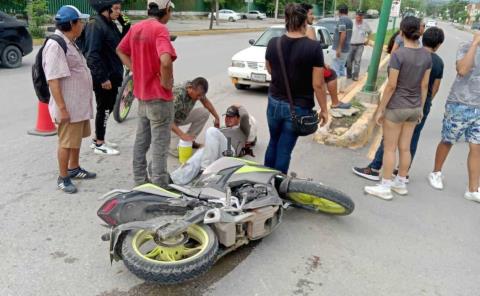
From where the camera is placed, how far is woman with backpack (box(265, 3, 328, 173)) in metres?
3.51

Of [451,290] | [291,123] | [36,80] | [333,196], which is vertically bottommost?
[451,290]

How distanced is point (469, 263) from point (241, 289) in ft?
6.11

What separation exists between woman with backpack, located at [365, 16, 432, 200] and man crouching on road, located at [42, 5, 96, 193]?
9.56 ft

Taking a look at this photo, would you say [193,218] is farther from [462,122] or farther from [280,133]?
[462,122]

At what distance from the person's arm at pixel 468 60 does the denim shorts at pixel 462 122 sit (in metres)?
0.40

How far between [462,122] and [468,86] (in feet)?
1.25

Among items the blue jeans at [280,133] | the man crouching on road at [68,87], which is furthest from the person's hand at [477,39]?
the man crouching on road at [68,87]

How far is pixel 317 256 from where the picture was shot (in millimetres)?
3277

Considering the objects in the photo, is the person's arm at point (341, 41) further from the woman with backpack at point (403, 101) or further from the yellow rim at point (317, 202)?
the yellow rim at point (317, 202)

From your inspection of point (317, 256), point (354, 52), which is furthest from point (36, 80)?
point (354, 52)

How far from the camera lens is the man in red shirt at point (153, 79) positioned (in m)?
3.47

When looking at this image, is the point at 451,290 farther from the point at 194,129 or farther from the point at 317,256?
the point at 194,129

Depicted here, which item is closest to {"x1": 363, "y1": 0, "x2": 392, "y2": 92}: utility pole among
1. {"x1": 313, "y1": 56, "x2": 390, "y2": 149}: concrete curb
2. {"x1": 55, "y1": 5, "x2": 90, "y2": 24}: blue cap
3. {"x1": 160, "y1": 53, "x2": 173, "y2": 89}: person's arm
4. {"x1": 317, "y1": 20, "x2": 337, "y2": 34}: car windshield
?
{"x1": 313, "y1": 56, "x2": 390, "y2": 149}: concrete curb

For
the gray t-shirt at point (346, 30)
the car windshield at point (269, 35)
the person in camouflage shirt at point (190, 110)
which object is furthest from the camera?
the car windshield at point (269, 35)
